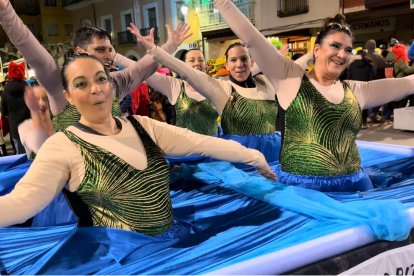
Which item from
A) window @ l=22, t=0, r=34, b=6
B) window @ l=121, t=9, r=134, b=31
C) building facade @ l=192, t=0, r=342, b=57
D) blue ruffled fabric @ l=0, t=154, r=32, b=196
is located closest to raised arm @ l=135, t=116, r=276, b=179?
blue ruffled fabric @ l=0, t=154, r=32, b=196

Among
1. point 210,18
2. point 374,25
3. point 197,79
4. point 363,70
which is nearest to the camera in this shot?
point 197,79

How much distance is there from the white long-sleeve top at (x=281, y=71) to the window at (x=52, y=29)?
2787 centimetres

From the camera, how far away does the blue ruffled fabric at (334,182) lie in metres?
2.17

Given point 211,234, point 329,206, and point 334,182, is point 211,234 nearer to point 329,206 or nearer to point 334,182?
point 329,206

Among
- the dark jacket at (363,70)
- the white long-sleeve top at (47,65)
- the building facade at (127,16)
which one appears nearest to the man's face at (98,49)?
the white long-sleeve top at (47,65)

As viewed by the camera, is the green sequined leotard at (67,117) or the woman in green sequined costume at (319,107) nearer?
the woman in green sequined costume at (319,107)

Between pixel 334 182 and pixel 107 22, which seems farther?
pixel 107 22

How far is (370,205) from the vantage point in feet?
5.52

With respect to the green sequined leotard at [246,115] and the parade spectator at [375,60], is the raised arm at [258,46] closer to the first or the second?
the green sequined leotard at [246,115]

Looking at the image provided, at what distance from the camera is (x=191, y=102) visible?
3699mm

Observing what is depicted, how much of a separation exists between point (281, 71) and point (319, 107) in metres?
0.27

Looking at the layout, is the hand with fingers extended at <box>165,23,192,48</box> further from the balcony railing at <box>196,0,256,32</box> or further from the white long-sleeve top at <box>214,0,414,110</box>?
the balcony railing at <box>196,0,256,32</box>

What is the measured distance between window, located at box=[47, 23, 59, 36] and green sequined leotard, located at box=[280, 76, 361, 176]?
28.1m

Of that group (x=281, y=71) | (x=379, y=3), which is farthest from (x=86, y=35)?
(x=379, y=3)
